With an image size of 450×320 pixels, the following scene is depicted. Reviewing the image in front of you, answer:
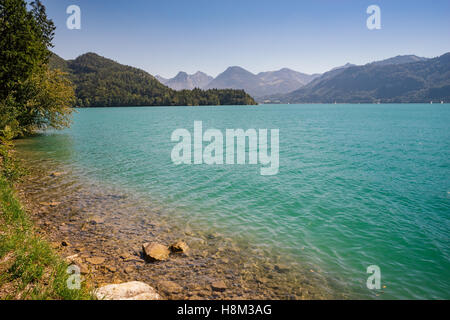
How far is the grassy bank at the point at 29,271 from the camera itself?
22.2 ft

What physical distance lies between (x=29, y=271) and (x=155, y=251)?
16.5 ft

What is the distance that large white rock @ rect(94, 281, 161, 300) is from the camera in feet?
25.6

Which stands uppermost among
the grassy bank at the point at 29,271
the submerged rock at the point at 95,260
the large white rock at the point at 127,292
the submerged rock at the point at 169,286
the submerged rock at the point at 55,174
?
the submerged rock at the point at 55,174

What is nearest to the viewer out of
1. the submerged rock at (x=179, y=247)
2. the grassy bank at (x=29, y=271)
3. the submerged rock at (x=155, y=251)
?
the grassy bank at (x=29, y=271)

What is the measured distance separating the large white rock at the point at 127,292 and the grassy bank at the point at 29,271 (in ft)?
1.86

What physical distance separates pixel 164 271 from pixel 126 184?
1398 centimetres

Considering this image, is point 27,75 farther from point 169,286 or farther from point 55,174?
point 169,286

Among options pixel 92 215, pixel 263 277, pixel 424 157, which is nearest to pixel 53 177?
pixel 92 215

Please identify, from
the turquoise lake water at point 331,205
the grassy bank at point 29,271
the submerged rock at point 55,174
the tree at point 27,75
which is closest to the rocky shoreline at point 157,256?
the grassy bank at point 29,271

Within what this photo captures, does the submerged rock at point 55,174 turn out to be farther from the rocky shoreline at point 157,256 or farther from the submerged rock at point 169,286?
the submerged rock at point 169,286

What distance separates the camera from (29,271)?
750 centimetres

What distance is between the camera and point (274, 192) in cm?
2120

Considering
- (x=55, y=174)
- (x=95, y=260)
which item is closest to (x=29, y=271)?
(x=95, y=260)

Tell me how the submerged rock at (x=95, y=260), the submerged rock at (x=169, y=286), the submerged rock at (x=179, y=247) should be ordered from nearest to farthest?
the submerged rock at (x=169, y=286) < the submerged rock at (x=95, y=260) < the submerged rock at (x=179, y=247)
